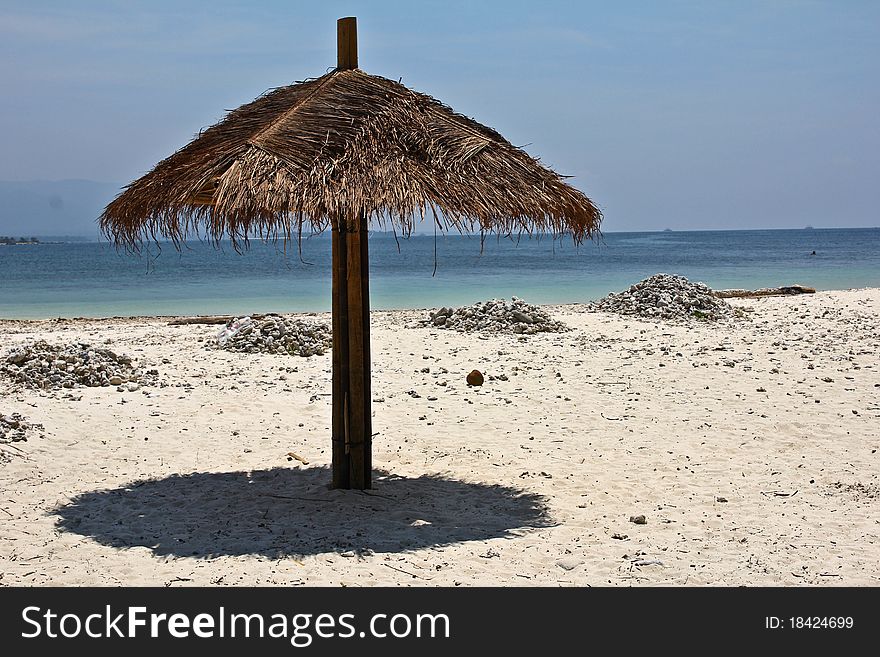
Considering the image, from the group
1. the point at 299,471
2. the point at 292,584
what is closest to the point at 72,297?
the point at 299,471

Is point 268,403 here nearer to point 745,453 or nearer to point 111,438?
point 111,438

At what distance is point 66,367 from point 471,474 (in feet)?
14.4

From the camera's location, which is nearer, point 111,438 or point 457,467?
point 457,467

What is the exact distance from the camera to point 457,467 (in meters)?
6.21

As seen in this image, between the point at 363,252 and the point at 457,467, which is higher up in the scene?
the point at 363,252

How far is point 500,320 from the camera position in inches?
478

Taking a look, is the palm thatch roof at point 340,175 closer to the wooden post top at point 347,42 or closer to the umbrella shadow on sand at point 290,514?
the wooden post top at point 347,42

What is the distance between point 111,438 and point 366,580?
3.53 metres

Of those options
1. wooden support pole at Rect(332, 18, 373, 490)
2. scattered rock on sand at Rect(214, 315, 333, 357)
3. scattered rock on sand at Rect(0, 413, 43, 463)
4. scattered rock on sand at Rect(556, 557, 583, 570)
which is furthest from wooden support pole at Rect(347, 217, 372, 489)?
scattered rock on sand at Rect(214, 315, 333, 357)

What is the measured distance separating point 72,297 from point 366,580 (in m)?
26.5

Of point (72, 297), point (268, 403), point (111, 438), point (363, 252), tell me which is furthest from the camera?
point (72, 297)

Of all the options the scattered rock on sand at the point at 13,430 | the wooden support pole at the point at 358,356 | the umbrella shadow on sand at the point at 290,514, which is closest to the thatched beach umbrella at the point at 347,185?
the wooden support pole at the point at 358,356
